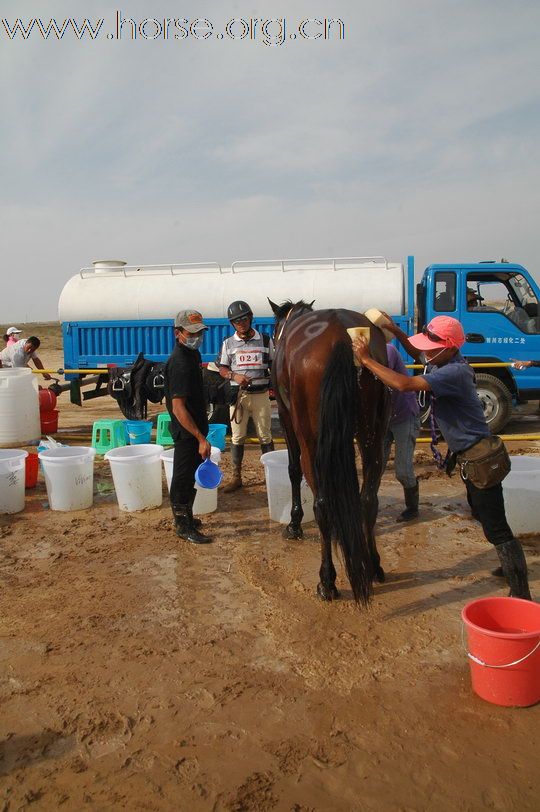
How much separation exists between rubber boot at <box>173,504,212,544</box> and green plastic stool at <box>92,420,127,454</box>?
10.1ft

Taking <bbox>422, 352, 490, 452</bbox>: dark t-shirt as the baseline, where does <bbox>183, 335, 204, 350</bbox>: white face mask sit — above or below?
above

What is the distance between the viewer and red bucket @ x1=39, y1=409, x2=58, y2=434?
940 cm

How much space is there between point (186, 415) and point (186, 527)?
970 mm

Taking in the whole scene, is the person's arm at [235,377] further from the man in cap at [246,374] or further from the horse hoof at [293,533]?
the horse hoof at [293,533]

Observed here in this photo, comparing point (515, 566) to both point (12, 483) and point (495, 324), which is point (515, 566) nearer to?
point (12, 483)

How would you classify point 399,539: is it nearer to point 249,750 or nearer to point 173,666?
point 173,666

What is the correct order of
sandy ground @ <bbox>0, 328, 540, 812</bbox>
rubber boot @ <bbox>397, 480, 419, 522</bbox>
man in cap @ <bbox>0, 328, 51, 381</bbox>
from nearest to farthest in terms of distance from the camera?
sandy ground @ <bbox>0, 328, 540, 812</bbox> → rubber boot @ <bbox>397, 480, 419, 522</bbox> → man in cap @ <bbox>0, 328, 51, 381</bbox>

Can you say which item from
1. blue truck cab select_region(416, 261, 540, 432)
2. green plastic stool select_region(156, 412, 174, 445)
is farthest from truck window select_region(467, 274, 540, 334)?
green plastic stool select_region(156, 412, 174, 445)

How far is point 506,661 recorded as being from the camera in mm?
2635

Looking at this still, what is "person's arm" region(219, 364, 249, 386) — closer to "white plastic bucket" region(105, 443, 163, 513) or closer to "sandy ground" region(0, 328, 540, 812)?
"white plastic bucket" region(105, 443, 163, 513)

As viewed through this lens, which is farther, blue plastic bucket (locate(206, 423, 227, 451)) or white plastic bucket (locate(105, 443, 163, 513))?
blue plastic bucket (locate(206, 423, 227, 451))

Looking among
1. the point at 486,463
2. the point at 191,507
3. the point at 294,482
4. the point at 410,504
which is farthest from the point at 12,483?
the point at 486,463

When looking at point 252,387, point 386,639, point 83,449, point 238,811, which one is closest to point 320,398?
point 386,639

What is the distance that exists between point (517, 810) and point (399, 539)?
2.77 metres
